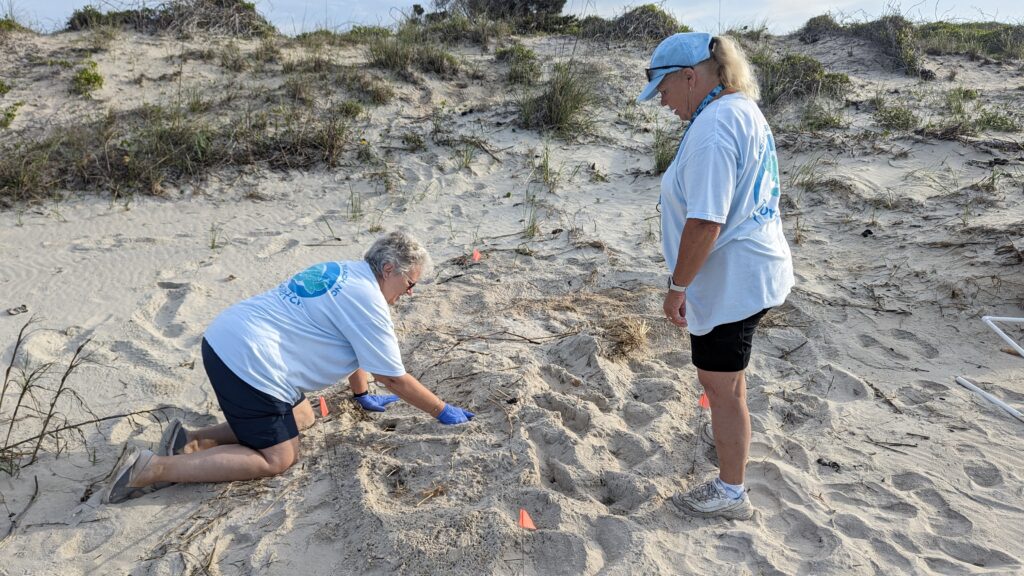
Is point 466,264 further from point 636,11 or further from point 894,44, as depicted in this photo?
point 894,44

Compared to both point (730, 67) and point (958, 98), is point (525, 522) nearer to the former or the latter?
point (730, 67)

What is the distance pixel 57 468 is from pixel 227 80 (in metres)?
5.67

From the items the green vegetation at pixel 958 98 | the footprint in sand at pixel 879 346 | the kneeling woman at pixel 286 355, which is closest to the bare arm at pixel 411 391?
the kneeling woman at pixel 286 355

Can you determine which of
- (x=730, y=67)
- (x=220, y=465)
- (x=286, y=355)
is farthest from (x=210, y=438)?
(x=730, y=67)

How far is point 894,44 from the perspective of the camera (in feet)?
31.5

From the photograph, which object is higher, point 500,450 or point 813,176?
point 813,176

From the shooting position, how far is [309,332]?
2.89 metres

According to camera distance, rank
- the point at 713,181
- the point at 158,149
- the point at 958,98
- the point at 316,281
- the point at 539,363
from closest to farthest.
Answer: the point at 713,181
the point at 316,281
the point at 539,363
the point at 158,149
the point at 958,98

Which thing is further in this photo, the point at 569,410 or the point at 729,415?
the point at 569,410

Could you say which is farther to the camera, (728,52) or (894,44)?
(894,44)

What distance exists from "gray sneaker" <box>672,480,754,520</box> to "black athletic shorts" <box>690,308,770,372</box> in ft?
2.05

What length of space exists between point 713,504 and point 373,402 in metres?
1.78

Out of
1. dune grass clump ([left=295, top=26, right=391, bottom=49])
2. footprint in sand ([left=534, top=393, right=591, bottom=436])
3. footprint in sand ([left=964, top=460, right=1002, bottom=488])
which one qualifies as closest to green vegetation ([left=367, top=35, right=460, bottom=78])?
dune grass clump ([left=295, top=26, right=391, bottom=49])

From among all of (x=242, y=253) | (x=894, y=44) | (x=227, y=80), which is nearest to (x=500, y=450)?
(x=242, y=253)
